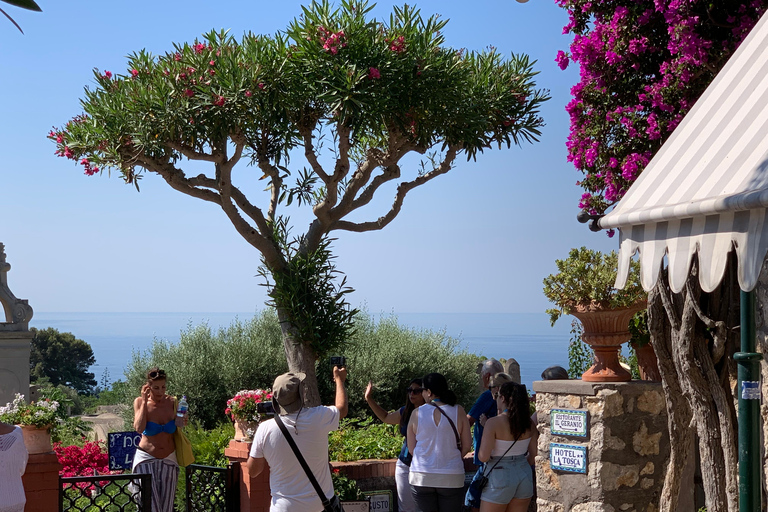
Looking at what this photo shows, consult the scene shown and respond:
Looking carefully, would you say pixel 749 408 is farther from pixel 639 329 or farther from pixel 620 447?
pixel 639 329

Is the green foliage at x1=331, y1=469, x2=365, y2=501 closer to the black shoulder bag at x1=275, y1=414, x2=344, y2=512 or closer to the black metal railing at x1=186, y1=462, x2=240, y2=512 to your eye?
the black metal railing at x1=186, y1=462, x2=240, y2=512

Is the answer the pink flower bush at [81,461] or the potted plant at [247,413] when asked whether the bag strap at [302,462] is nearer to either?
the potted plant at [247,413]

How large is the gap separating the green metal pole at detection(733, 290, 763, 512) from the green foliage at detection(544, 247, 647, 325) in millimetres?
2991

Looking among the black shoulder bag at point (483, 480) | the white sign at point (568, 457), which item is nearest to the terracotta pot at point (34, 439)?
the black shoulder bag at point (483, 480)

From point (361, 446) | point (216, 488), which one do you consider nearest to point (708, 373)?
point (216, 488)

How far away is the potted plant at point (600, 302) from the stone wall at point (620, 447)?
0.19 m

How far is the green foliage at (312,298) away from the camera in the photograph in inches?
441

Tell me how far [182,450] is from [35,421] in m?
1.33

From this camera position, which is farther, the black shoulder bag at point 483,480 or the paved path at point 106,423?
the paved path at point 106,423

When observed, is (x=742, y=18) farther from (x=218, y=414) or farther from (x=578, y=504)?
(x=218, y=414)

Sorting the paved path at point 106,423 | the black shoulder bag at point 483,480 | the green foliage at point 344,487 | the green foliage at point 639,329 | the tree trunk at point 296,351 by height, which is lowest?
the paved path at point 106,423

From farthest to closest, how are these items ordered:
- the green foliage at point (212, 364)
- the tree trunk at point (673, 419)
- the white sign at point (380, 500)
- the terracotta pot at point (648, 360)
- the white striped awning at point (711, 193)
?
the green foliage at point (212, 364)
the white sign at point (380, 500)
the terracotta pot at point (648, 360)
the tree trunk at point (673, 419)
the white striped awning at point (711, 193)

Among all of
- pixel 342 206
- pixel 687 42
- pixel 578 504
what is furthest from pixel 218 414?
pixel 687 42

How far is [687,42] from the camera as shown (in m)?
7.67
